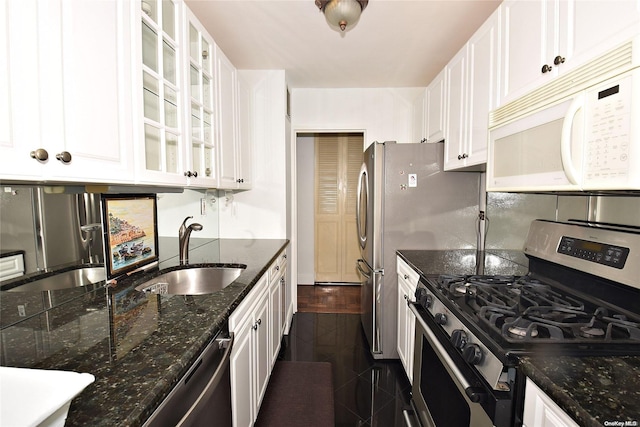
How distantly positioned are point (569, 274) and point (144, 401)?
1.64 meters

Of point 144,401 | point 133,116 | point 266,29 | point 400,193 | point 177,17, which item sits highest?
point 266,29

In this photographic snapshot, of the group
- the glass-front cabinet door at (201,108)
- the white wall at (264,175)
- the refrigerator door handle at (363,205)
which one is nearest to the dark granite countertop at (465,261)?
the refrigerator door handle at (363,205)

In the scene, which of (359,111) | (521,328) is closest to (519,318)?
(521,328)

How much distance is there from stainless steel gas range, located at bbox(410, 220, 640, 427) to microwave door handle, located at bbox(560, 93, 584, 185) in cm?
36

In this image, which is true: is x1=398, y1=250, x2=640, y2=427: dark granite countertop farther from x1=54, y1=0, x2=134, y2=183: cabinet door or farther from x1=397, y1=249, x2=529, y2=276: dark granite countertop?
x1=54, y1=0, x2=134, y2=183: cabinet door

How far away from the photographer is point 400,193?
229cm

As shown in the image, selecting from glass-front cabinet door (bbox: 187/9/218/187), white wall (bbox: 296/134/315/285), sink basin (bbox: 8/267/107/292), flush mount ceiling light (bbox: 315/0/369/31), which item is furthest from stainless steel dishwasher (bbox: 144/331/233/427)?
white wall (bbox: 296/134/315/285)

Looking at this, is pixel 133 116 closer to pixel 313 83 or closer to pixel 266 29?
pixel 266 29

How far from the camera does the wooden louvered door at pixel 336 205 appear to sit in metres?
4.25

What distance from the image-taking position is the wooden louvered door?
4.25 metres

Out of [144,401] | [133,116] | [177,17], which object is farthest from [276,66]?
[144,401]

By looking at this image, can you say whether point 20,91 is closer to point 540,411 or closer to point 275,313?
point 540,411

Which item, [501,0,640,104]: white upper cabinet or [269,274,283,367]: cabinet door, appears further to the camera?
[269,274,283,367]: cabinet door

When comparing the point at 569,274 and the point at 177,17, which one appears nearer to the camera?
the point at 569,274
